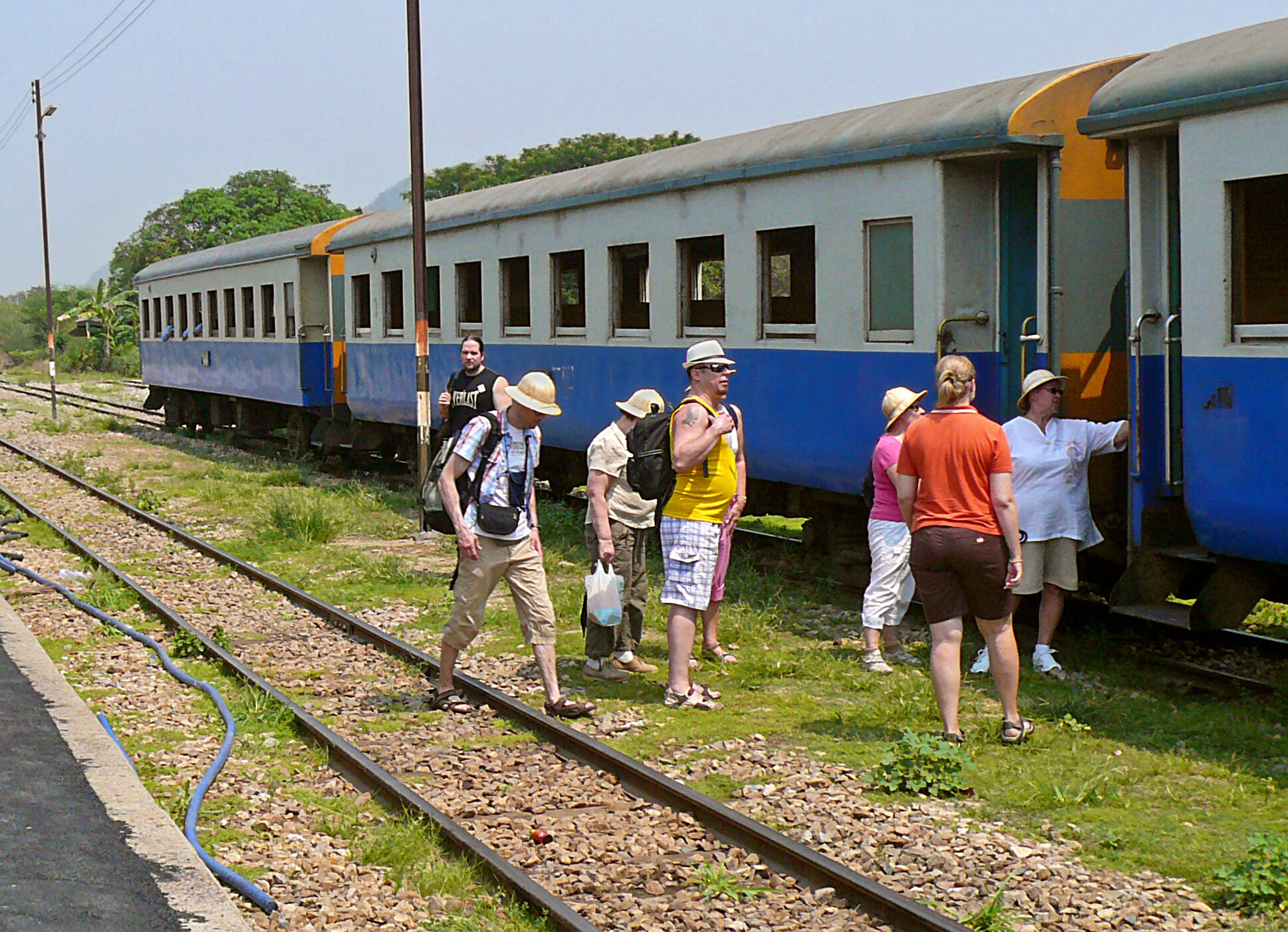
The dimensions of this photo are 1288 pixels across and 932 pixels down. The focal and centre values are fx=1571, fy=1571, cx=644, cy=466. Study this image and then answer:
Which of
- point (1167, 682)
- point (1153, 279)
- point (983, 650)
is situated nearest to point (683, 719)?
point (983, 650)

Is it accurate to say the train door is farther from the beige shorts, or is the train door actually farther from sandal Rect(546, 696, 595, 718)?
sandal Rect(546, 696, 595, 718)

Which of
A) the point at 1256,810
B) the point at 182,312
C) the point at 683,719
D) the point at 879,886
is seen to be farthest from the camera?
the point at 182,312

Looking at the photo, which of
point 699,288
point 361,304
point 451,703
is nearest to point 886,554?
point 451,703

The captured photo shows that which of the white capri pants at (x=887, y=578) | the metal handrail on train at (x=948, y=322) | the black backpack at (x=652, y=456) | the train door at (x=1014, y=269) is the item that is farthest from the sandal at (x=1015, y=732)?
the metal handrail on train at (x=948, y=322)

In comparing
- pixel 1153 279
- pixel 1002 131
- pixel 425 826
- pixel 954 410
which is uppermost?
pixel 1002 131

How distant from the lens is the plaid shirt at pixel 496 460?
25.0ft

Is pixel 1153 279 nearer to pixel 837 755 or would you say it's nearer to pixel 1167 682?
pixel 1167 682

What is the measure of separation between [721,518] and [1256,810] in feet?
9.54

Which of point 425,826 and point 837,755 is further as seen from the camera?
point 837,755

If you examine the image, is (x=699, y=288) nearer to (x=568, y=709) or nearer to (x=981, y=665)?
(x=981, y=665)

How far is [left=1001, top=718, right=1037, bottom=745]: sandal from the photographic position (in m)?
7.10

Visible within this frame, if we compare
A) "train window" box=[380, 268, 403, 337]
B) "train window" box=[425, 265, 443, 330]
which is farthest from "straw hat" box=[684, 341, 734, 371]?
"train window" box=[380, 268, 403, 337]

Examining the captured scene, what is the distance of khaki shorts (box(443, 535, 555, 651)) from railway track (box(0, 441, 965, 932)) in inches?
17.2

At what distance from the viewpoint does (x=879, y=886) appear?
5270 millimetres
